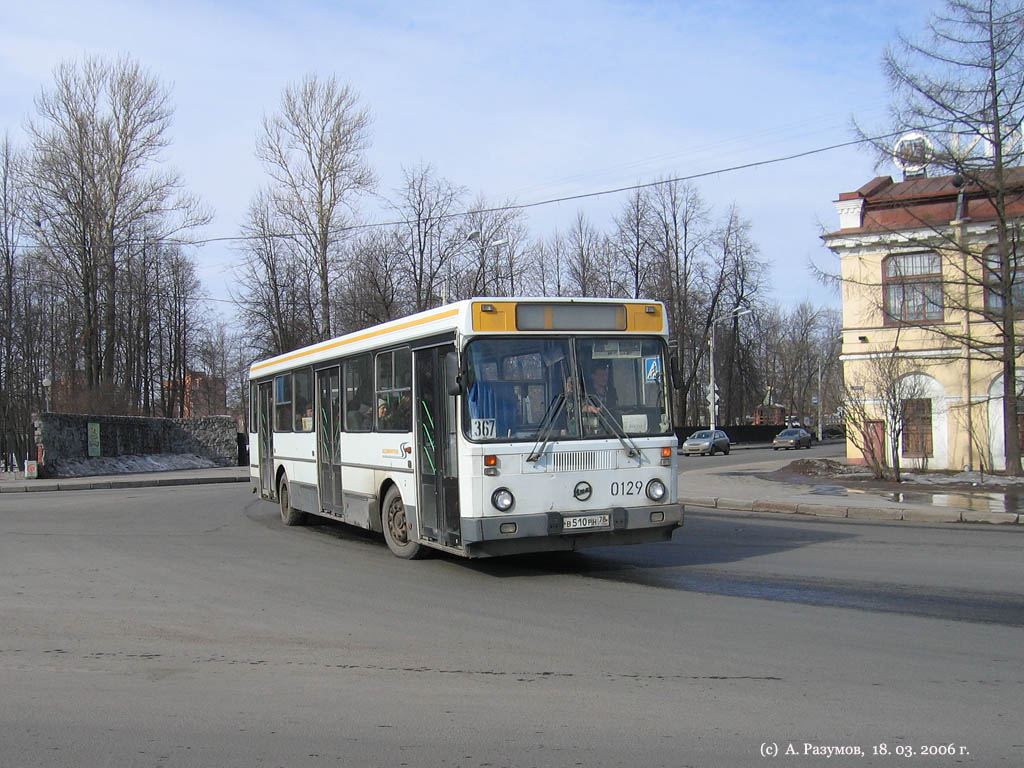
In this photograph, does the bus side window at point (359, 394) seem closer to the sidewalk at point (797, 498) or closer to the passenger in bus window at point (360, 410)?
the passenger in bus window at point (360, 410)

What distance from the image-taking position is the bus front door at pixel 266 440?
16.9 m

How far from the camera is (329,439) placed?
1355 centimetres

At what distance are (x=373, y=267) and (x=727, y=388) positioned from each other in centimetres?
3935

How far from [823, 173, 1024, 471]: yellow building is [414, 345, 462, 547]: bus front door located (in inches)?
729

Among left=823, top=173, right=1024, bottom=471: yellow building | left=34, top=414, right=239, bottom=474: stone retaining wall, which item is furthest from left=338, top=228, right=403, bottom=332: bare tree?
left=823, top=173, right=1024, bottom=471: yellow building

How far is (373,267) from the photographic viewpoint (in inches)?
1793

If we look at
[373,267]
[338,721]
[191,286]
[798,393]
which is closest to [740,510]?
[338,721]

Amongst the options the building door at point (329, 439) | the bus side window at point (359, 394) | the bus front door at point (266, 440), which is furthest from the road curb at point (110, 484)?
the bus side window at point (359, 394)

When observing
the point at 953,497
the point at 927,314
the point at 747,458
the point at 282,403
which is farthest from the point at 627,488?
the point at 747,458

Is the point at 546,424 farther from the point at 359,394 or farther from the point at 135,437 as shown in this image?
the point at 135,437

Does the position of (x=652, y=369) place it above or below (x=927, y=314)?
below

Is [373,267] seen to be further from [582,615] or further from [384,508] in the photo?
[582,615]

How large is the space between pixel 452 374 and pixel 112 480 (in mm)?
24061

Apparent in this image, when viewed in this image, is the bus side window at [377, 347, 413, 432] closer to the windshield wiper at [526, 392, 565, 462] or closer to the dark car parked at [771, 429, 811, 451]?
the windshield wiper at [526, 392, 565, 462]
